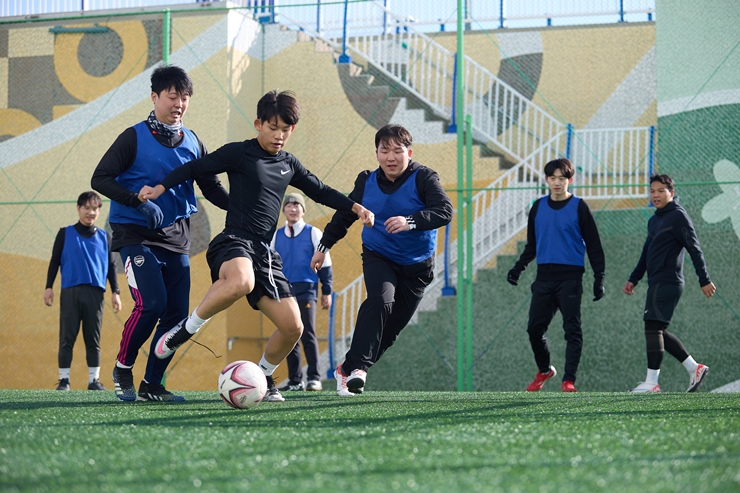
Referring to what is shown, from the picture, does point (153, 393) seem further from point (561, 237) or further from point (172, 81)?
point (561, 237)

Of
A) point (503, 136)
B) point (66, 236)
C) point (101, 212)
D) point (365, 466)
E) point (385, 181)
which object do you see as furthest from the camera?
point (503, 136)

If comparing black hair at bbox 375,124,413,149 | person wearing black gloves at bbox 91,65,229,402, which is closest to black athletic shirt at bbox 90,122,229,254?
person wearing black gloves at bbox 91,65,229,402

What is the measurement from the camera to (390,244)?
5.01m

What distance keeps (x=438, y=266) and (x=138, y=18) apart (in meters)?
4.87

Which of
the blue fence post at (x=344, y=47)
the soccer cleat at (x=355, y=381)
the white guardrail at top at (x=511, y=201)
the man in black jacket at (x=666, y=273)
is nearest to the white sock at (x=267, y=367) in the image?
the soccer cleat at (x=355, y=381)

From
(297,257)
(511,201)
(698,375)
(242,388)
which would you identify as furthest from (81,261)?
(698,375)

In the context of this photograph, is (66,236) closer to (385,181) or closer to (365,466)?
(385,181)

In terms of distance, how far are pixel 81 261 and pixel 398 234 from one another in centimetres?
389

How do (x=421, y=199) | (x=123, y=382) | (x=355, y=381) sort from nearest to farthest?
(x=123, y=382) → (x=355, y=381) → (x=421, y=199)

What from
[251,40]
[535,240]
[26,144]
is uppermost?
[251,40]

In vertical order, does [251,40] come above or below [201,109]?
above

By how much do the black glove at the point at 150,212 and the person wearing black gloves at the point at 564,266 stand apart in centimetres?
313

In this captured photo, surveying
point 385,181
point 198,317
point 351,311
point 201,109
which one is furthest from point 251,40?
point 198,317

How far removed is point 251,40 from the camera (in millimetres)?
11242
